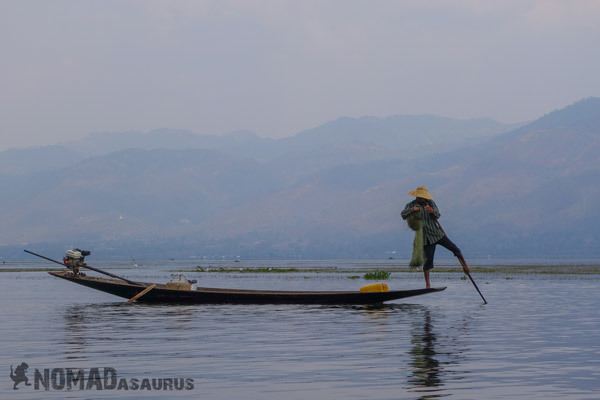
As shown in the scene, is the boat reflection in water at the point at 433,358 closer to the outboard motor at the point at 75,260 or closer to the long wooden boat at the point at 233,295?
the long wooden boat at the point at 233,295

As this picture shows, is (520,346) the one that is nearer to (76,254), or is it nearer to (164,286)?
(164,286)

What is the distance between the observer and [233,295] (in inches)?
2101

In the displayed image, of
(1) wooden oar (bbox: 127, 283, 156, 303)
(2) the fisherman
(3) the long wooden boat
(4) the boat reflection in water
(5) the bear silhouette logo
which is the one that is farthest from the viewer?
(1) wooden oar (bbox: 127, 283, 156, 303)

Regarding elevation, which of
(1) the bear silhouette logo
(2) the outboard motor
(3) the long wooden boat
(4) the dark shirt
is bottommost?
(1) the bear silhouette logo

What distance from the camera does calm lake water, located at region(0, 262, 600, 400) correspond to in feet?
79.6

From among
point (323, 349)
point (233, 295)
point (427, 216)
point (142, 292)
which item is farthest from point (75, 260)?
point (323, 349)

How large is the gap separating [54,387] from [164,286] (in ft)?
99.9

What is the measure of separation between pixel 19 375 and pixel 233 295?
1060 inches

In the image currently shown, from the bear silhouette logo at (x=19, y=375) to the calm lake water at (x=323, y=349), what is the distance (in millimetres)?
185

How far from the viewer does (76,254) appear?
5750 centimetres

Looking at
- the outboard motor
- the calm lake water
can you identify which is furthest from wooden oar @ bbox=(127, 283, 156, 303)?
the outboard motor

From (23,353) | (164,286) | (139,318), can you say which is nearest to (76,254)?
(164,286)

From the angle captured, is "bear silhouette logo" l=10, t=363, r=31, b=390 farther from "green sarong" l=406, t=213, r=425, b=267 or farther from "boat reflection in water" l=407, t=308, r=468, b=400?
"green sarong" l=406, t=213, r=425, b=267

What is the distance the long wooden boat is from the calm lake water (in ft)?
1.86
